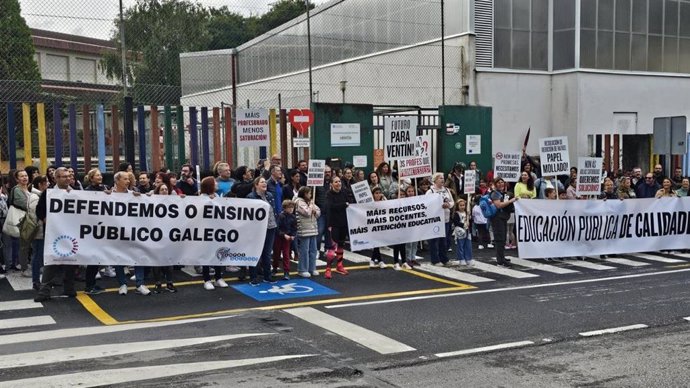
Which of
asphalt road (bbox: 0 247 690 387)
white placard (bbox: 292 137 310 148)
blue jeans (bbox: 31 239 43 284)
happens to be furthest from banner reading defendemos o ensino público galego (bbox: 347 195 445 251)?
blue jeans (bbox: 31 239 43 284)

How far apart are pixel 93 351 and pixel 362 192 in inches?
269

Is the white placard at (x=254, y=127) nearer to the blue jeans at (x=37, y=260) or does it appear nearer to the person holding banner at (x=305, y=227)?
the person holding banner at (x=305, y=227)

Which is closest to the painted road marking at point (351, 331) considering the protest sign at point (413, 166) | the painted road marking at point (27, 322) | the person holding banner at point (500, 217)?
the painted road marking at point (27, 322)

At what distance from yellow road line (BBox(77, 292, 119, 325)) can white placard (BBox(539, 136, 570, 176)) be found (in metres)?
9.32

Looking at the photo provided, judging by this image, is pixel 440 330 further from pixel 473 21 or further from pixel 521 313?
pixel 473 21

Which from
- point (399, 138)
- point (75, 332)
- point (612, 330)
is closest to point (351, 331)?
point (612, 330)

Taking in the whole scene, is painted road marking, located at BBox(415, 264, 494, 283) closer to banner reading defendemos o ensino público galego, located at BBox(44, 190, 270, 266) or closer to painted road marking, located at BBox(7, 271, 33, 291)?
banner reading defendemos o ensino público galego, located at BBox(44, 190, 270, 266)

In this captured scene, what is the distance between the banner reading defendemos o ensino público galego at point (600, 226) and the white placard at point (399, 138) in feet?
8.49

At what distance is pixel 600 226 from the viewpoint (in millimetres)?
15344

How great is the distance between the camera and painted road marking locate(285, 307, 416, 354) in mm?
8219

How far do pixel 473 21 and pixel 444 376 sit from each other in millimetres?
19690

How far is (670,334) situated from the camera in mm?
8805

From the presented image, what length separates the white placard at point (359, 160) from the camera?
1977cm

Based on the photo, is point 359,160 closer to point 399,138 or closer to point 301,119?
point 301,119
